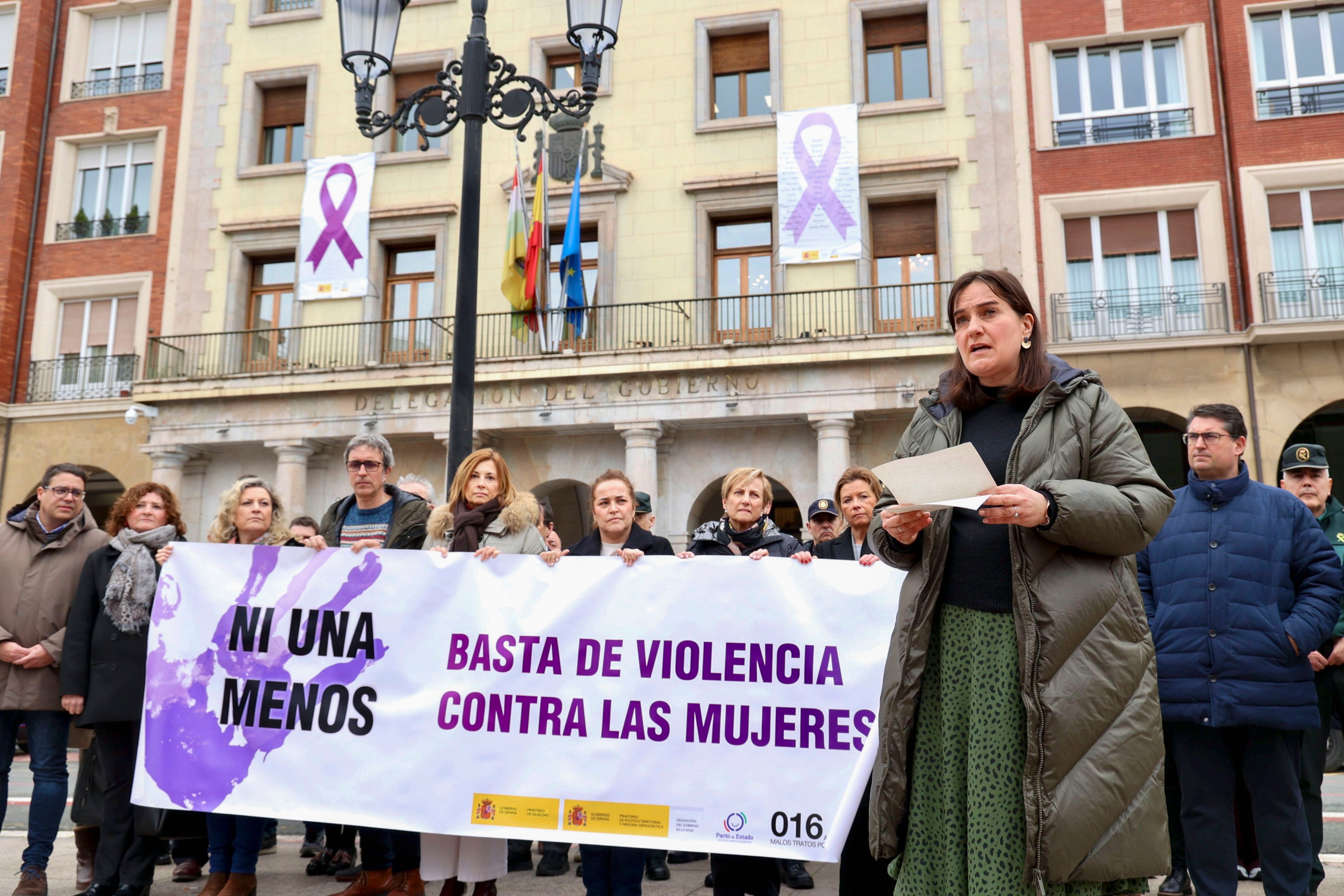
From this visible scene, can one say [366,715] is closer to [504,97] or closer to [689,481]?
[504,97]

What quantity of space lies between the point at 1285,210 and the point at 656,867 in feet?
54.6

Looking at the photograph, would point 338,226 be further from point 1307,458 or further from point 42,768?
point 1307,458

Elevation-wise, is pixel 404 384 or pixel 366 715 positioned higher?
pixel 404 384

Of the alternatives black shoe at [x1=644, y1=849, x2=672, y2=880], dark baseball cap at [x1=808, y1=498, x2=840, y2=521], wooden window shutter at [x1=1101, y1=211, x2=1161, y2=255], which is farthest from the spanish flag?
black shoe at [x1=644, y1=849, x2=672, y2=880]

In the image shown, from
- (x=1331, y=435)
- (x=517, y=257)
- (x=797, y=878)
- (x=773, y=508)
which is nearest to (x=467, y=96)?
(x=797, y=878)

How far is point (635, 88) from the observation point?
20031 millimetres

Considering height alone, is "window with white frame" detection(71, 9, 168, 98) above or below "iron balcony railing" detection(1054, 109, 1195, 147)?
above

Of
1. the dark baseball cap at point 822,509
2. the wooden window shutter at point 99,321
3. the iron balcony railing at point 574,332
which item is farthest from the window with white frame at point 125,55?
the dark baseball cap at point 822,509

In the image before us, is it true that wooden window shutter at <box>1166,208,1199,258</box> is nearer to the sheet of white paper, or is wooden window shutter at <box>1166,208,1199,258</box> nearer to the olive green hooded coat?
the olive green hooded coat

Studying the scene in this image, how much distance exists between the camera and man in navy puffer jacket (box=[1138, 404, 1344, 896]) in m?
4.21

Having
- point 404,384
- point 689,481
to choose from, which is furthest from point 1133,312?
point 404,384

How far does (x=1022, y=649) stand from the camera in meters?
2.41

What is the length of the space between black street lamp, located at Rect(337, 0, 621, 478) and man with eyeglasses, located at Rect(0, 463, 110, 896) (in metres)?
2.13

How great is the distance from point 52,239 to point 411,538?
21289mm
